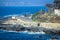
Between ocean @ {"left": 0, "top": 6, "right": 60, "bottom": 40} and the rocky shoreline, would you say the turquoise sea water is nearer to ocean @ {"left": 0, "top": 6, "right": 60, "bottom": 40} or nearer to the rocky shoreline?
ocean @ {"left": 0, "top": 6, "right": 60, "bottom": 40}

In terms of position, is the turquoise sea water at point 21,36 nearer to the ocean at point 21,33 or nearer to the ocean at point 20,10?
the ocean at point 21,33

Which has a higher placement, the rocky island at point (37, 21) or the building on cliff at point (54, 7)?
the building on cliff at point (54, 7)

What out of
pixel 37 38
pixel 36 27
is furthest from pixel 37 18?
pixel 37 38

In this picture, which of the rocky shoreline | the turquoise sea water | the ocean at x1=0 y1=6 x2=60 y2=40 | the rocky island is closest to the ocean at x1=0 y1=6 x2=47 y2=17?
the ocean at x1=0 y1=6 x2=60 y2=40

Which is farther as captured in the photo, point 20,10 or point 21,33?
point 20,10

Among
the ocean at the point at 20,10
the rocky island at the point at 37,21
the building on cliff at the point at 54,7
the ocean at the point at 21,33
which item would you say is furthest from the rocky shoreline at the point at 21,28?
the building on cliff at the point at 54,7

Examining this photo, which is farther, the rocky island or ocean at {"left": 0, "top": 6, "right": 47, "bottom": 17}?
ocean at {"left": 0, "top": 6, "right": 47, "bottom": 17}

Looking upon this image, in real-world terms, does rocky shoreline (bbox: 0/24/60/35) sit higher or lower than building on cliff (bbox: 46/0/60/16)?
lower

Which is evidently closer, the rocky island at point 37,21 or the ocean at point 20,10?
the rocky island at point 37,21

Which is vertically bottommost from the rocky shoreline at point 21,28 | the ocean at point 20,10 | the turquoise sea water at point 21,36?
the turquoise sea water at point 21,36

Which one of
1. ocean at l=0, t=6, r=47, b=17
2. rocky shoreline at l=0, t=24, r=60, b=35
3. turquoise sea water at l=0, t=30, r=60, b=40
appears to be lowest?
turquoise sea water at l=0, t=30, r=60, b=40

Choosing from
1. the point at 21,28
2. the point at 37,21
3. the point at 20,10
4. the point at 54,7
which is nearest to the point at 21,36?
the point at 21,28

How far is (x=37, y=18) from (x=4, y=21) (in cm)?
90

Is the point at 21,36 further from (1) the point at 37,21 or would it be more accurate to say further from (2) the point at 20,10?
(2) the point at 20,10
